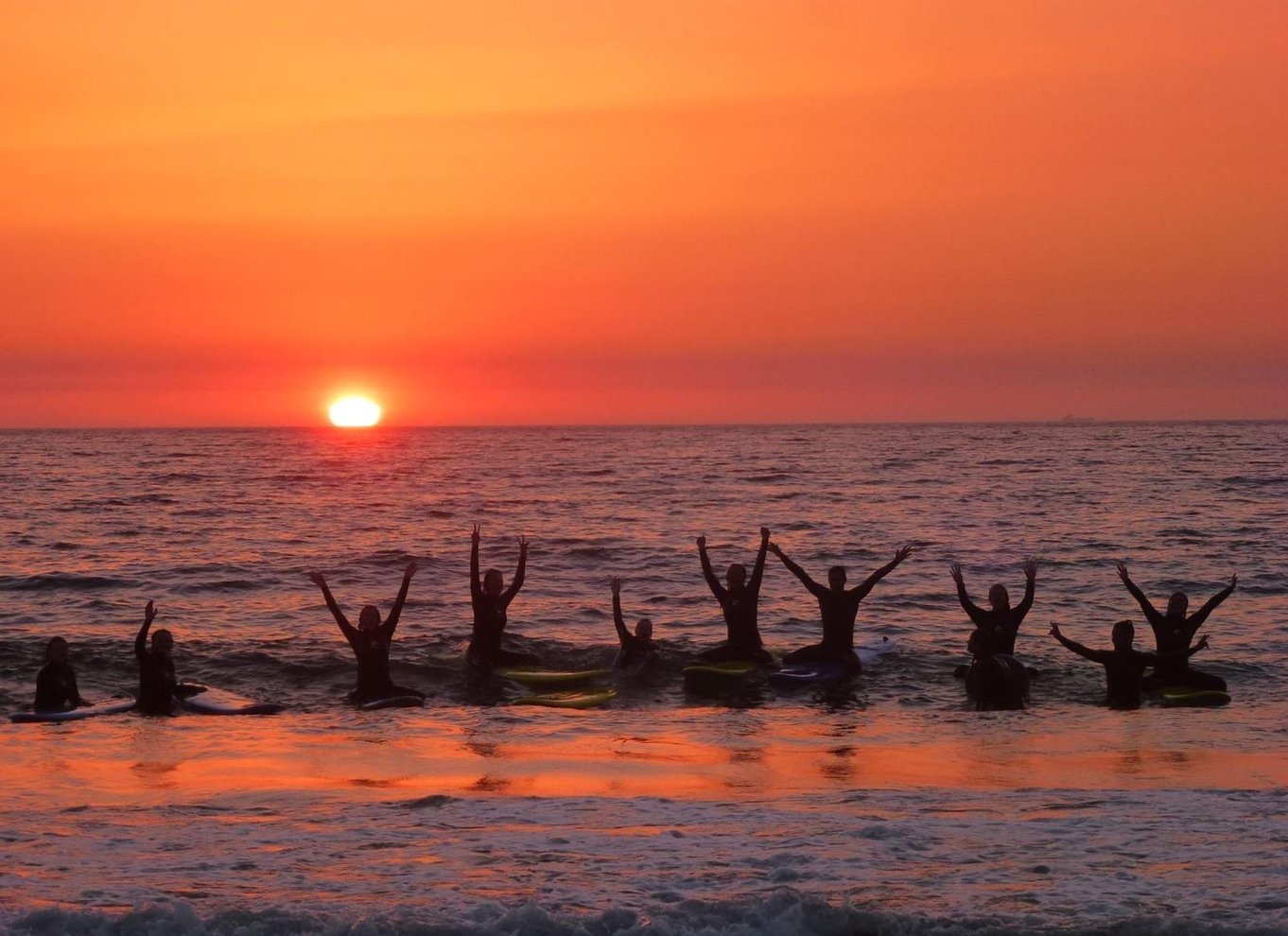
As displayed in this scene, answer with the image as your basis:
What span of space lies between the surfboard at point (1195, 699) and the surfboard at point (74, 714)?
41.5 ft

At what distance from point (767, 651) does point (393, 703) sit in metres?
5.49

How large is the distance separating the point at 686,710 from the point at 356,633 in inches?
171

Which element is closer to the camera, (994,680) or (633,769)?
(633,769)

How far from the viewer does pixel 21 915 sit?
7.67 meters

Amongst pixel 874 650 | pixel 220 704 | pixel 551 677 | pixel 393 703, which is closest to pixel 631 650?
pixel 551 677

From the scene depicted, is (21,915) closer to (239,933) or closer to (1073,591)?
(239,933)

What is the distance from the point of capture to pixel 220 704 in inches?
650

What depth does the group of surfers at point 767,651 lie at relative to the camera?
1645 centimetres

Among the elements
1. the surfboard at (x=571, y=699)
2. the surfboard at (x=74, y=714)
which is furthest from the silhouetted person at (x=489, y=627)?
the surfboard at (x=74, y=714)

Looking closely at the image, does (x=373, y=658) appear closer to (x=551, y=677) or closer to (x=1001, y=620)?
(x=551, y=677)

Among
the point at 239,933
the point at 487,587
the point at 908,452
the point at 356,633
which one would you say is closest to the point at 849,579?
the point at 487,587

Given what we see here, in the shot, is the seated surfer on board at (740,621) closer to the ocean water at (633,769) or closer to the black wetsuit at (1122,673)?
the ocean water at (633,769)

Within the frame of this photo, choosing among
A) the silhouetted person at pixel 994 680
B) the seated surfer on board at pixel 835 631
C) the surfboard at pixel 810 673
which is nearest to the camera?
the silhouetted person at pixel 994 680

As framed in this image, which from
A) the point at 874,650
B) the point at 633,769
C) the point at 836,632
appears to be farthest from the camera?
the point at 874,650
